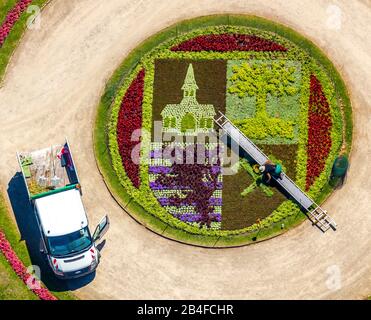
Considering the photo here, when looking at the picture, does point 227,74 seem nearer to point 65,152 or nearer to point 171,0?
point 171,0

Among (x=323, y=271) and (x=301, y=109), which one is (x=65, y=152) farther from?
(x=323, y=271)

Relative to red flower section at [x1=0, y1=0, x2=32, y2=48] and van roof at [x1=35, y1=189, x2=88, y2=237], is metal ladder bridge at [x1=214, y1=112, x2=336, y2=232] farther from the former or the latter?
red flower section at [x1=0, y1=0, x2=32, y2=48]

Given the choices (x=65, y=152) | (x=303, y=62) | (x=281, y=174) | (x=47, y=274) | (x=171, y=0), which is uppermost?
(x=171, y=0)

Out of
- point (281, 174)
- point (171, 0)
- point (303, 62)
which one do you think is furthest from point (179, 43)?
point (281, 174)

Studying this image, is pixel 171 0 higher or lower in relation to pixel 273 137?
higher

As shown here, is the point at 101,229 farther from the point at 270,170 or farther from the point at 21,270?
the point at 270,170

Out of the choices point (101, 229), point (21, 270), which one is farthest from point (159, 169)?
point (21, 270)
